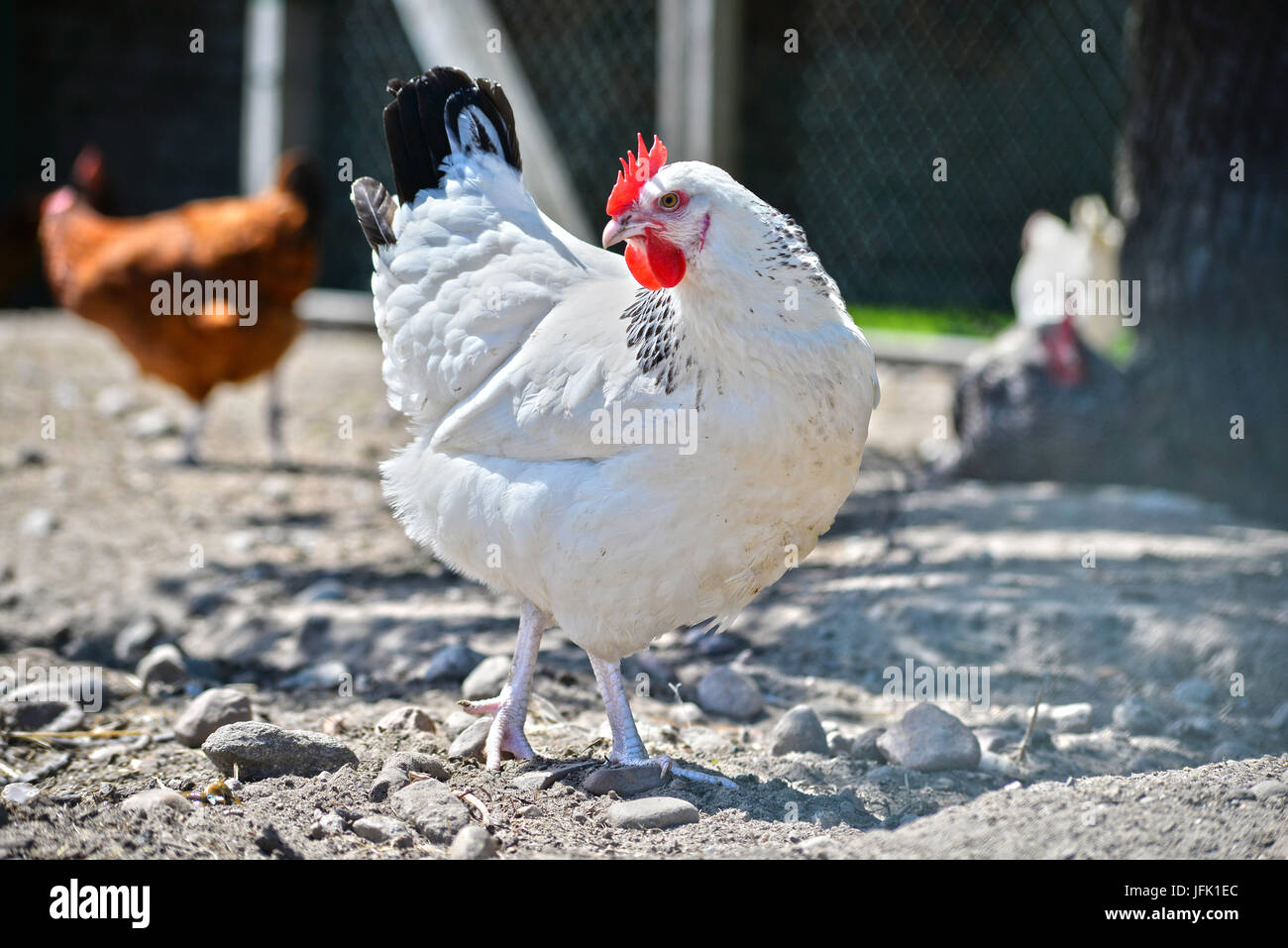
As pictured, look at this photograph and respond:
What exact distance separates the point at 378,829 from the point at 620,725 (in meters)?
0.67

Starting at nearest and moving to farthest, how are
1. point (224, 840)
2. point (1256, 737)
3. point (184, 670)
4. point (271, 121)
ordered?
point (224, 840) < point (1256, 737) < point (184, 670) < point (271, 121)

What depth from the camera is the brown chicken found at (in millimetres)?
5723

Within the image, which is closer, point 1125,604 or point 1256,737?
point 1256,737

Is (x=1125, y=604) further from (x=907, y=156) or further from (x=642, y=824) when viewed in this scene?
(x=907, y=156)

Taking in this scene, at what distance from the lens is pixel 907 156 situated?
8367mm

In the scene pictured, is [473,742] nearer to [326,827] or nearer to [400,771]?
[400,771]

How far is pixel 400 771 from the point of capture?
2.82 meters

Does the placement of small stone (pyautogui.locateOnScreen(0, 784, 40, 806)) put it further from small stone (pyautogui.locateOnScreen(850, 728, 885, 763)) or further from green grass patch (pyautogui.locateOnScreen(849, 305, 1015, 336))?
green grass patch (pyautogui.locateOnScreen(849, 305, 1015, 336))

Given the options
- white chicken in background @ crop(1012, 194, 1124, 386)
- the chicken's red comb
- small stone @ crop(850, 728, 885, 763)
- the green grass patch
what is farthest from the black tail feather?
the green grass patch

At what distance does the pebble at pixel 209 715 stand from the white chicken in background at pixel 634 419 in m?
0.68

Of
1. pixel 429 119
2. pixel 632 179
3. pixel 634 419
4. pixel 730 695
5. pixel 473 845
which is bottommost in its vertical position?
pixel 473 845

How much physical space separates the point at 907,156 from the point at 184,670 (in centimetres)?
627

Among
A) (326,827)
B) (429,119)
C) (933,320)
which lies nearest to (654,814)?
(326,827)
